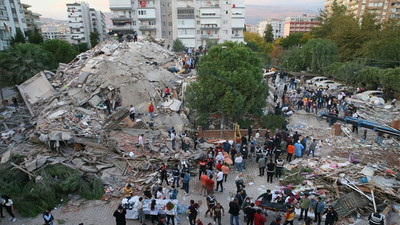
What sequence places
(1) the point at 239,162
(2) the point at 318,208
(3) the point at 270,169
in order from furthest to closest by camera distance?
(1) the point at 239,162 → (3) the point at 270,169 → (2) the point at 318,208

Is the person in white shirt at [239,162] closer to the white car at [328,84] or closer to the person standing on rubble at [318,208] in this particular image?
the person standing on rubble at [318,208]

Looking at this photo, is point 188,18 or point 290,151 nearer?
point 290,151

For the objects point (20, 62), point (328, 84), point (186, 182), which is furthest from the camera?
point (328, 84)

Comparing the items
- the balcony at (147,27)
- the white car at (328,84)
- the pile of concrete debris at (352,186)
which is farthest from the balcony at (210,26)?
the pile of concrete debris at (352,186)

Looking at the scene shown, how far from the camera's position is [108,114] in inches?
741

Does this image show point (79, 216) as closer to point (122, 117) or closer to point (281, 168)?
point (122, 117)

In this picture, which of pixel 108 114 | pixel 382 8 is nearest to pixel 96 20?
pixel 382 8

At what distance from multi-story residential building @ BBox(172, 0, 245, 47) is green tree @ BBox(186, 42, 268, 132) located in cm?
3858

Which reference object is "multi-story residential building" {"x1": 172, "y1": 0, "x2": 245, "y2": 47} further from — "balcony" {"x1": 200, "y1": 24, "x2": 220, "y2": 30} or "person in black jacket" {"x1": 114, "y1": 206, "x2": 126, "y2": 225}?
"person in black jacket" {"x1": 114, "y1": 206, "x2": 126, "y2": 225}

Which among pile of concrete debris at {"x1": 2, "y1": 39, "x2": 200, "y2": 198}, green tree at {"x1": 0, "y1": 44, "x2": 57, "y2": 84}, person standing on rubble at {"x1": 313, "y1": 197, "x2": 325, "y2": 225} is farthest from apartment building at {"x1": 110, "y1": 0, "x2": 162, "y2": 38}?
person standing on rubble at {"x1": 313, "y1": 197, "x2": 325, "y2": 225}

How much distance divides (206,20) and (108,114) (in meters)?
40.8

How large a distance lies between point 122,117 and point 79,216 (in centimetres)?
751

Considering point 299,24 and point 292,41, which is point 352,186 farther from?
point 299,24

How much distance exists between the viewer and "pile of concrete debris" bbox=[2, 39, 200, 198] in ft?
44.0
